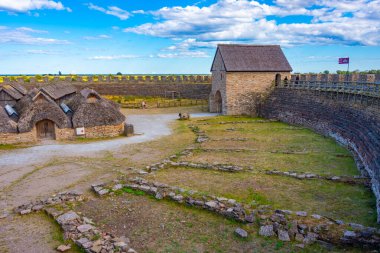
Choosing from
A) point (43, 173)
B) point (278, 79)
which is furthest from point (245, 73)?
point (43, 173)

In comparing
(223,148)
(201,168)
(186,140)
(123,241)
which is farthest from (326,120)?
(123,241)

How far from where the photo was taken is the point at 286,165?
51.3 ft

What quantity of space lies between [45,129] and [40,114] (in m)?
1.39

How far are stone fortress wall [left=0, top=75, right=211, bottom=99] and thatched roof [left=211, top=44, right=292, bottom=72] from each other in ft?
43.4

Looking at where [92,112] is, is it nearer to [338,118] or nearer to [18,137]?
[18,137]

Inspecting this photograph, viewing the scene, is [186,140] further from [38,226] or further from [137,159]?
[38,226]

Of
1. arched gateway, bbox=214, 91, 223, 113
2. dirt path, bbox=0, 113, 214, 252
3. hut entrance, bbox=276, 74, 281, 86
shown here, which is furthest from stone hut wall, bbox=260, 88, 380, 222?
dirt path, bbox=0, 113, 214, 252

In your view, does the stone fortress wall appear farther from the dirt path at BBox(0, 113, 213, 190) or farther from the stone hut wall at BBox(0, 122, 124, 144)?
the stone hut wall at BBox(0, 122, 124, 144)

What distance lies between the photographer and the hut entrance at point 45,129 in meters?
22.9

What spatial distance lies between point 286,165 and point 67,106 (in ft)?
57.2

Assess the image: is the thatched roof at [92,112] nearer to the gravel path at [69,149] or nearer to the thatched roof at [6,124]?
the gravel path at [69,149]

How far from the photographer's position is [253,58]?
3409 cm

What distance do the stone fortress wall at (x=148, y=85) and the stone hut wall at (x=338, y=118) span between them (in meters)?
16.3

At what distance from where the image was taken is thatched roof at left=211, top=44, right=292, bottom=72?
1302 inches
